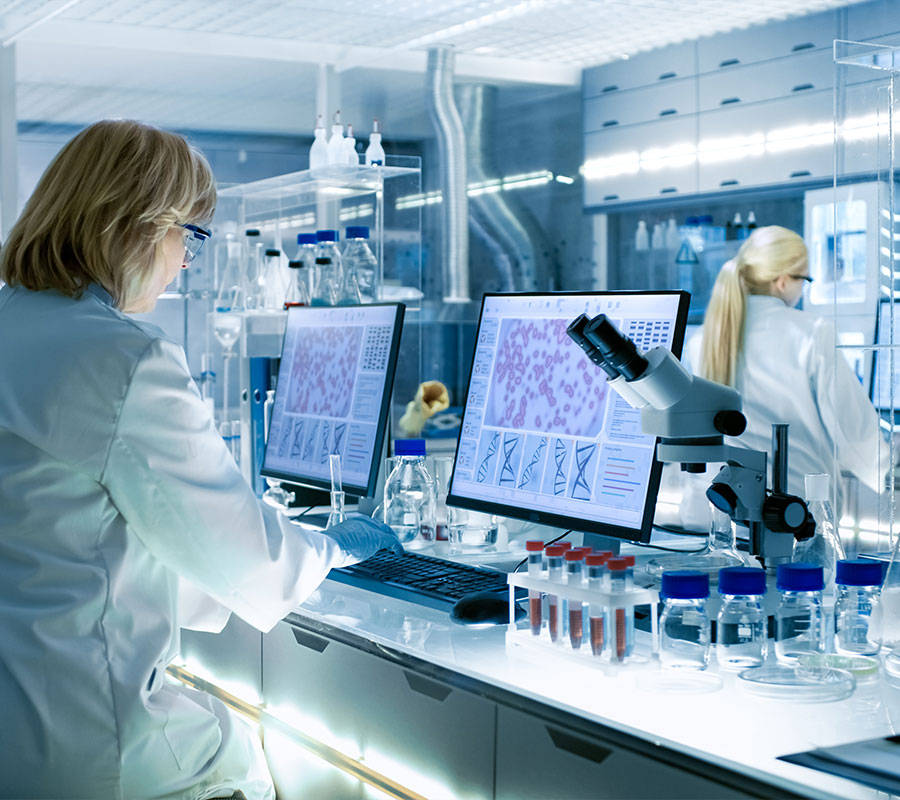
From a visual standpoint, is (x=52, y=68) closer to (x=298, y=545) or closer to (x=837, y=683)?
(x=298, y=545)

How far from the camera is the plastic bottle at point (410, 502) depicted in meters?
2.25

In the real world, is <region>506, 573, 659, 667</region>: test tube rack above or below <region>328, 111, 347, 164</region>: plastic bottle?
below

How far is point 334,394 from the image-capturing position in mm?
2363

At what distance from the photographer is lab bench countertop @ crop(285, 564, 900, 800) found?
3.50 ft

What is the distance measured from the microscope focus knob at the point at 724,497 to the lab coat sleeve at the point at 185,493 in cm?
57

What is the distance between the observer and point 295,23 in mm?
4910

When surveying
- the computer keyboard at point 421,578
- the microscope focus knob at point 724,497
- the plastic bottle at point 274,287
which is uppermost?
the plastic bottle at point 274,287

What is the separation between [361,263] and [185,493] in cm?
148

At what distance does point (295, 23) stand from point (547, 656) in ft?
13.4

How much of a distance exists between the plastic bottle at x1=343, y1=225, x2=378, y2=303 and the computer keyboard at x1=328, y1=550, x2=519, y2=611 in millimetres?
921

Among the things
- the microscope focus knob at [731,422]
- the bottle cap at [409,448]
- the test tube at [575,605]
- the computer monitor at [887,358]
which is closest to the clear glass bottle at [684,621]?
the test tube at [575,605]

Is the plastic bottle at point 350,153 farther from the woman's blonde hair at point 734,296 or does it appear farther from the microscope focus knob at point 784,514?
the microscope focus knob at point 784,514

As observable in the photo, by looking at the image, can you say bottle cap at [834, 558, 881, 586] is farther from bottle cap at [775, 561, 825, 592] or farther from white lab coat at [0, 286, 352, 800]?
white lab coat at [0, 286, 352, 800]

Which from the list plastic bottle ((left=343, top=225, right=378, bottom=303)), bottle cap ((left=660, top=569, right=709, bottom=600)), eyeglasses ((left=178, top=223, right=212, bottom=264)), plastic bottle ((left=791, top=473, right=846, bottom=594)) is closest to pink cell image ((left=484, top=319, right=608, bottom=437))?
plastic bottle ((left=791, top=473, right=846, bottom=594))
